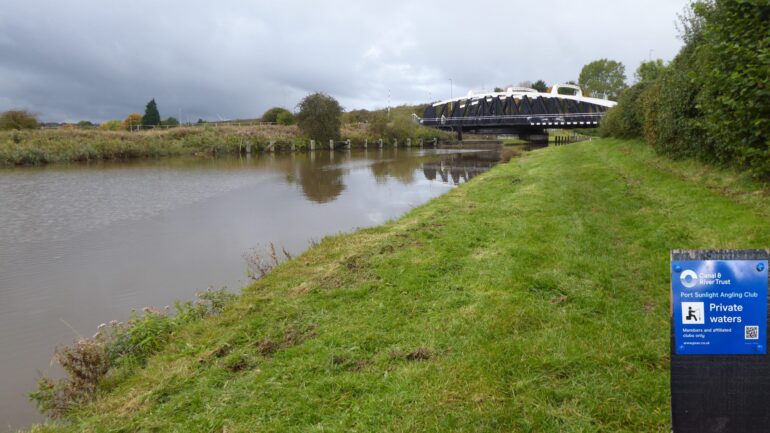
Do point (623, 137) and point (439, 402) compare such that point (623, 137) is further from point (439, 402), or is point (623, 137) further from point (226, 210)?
point (439, 402)

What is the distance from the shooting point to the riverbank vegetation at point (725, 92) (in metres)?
7.69

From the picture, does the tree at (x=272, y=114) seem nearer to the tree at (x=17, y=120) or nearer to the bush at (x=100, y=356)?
the tree at (x=17, y=120)

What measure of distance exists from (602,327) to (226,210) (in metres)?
13.3

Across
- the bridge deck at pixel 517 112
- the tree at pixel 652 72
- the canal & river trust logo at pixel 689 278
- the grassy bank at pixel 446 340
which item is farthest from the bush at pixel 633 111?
the bridge deck at pixel 517 112

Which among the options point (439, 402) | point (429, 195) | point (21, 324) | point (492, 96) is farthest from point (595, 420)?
point (492, 96)

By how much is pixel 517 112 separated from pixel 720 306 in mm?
72691

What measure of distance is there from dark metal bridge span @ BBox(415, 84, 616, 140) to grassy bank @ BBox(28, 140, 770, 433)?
5362cm

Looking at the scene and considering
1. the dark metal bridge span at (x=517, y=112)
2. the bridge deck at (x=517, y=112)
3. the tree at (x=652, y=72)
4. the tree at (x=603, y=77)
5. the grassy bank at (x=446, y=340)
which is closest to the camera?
the grassy bank at (x=446, y=340)

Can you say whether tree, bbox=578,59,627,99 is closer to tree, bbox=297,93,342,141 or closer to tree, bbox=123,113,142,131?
tree, bbox=297,93,342,141

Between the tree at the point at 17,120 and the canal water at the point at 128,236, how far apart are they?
21.6 meters

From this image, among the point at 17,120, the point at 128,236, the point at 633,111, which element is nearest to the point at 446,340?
the point at 128,236

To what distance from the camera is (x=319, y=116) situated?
54.5m

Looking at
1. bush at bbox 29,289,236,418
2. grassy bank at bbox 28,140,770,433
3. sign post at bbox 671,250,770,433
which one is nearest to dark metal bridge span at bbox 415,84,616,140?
grassy bank at bbox 28,140,770,433

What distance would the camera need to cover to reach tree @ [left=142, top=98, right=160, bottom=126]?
62.4 m
